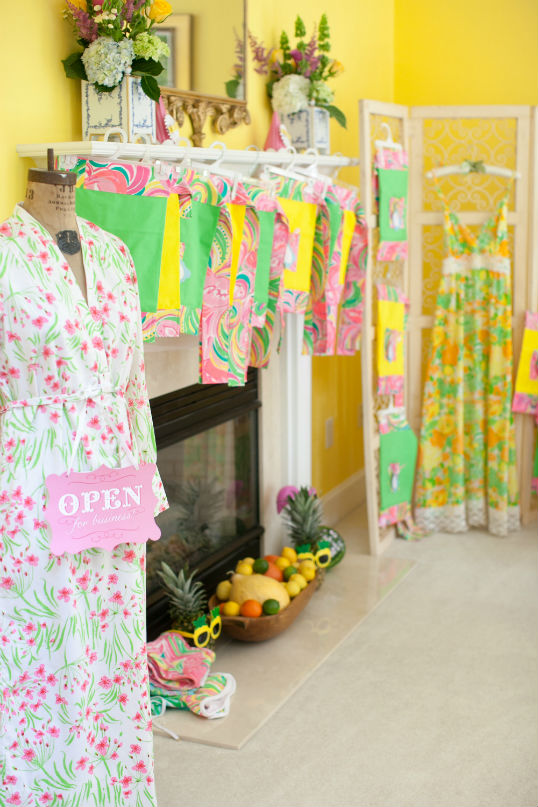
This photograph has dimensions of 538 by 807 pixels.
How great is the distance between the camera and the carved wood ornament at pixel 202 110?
2.85 metres

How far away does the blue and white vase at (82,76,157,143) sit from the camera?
93.0 inches

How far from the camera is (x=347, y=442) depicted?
455 cm

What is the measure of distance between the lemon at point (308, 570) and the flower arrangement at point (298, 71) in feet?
5.22

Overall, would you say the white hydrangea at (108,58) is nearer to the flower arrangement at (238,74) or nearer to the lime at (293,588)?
the flower arrangement at (238,74)

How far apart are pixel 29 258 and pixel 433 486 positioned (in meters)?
2.76

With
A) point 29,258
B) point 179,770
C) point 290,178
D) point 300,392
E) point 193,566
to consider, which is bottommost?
point 179,770

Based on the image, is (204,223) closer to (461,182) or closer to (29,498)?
(29,498)

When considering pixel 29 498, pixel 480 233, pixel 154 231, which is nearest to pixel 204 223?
pixel 154 231

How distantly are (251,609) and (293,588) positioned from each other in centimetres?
22

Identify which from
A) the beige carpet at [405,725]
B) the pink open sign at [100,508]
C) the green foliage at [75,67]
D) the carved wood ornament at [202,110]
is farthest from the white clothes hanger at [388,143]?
Result: the pink open sign at [100,508]

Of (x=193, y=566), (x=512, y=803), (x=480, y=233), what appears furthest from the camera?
(x=480, y=233)

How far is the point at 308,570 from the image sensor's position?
10.9 feet

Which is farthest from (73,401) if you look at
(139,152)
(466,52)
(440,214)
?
(466,52)

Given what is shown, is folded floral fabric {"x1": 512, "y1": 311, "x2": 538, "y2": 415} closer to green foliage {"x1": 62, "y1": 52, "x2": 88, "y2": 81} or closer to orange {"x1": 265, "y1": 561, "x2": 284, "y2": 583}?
orange {"x1": 265, "y1": 561, "x2": 284, "y2": 583}
